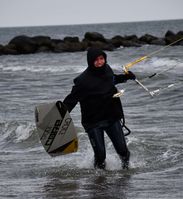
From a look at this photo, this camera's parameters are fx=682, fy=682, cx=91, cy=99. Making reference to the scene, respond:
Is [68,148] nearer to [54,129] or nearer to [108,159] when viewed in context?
[54,129]

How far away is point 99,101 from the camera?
797 cm

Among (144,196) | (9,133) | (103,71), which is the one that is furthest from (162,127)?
(144,196)

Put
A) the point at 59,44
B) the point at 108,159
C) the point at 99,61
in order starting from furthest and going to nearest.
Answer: the point at 59,44 < the point at 108,159 < the point at 99,61

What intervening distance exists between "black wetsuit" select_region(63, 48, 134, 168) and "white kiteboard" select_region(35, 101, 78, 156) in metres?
0.37

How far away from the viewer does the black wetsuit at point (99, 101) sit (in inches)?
Result: 313

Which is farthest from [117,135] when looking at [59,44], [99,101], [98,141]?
[59,44]

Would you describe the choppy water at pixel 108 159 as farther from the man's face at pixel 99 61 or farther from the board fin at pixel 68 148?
the man's face at pixel 99 61

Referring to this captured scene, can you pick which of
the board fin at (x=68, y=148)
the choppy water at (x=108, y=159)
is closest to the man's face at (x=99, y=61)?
the board fin at (x=68, y=148)

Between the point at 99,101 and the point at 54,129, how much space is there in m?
0.83

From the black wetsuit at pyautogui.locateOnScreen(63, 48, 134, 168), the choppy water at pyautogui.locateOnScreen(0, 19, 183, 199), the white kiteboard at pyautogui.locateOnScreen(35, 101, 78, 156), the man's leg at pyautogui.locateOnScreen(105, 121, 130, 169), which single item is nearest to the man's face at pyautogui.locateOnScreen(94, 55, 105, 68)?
the black wetsuit at pyautogui.locateOnScreen(63, 48, 134, 168)

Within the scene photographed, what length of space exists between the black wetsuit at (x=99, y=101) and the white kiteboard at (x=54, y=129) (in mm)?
370

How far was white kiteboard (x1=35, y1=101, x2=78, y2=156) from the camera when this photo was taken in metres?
8.43

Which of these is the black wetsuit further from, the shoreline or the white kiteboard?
the shoreline

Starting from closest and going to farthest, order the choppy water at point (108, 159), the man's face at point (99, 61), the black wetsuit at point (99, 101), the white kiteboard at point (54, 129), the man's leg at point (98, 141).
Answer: the choppy water at point (108, 159) → the man's face at point (99, 61) → the black wetsuit at point (99, 101) → the man's leg at point (98, 141) → the white kiteboard at point (54, 129)
